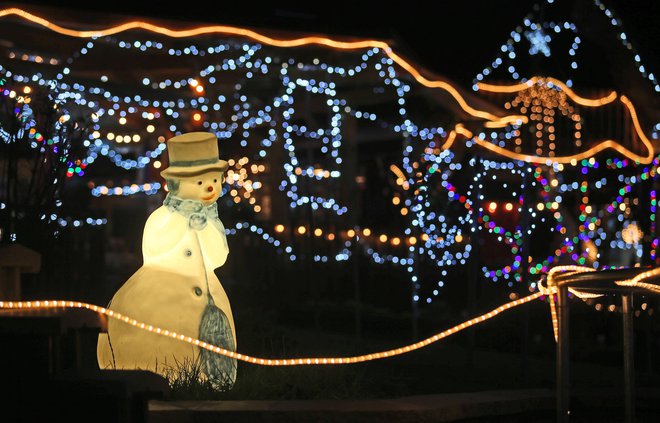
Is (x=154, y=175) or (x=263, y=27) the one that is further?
(x=154, y=175)

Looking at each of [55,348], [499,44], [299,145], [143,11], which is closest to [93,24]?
[143,11]

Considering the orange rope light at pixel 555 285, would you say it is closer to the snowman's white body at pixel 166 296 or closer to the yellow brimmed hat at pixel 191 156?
the snowman's white body at pixel 166 296

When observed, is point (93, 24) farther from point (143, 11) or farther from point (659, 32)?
point (659, 32)

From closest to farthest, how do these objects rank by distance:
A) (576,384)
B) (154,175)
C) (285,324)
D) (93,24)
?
1. (576,384)
2. (93,24)
3. (285,324)
4. (154,175)

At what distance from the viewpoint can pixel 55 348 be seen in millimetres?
5008

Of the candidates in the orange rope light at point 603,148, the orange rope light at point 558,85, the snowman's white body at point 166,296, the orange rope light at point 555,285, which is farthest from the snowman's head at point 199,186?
the orange rope light at point 558,85

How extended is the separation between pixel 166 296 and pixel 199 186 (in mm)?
821

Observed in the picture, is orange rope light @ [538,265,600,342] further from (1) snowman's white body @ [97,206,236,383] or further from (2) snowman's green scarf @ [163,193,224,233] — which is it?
(2) snowman's green scarf @ [163,193,224,233]

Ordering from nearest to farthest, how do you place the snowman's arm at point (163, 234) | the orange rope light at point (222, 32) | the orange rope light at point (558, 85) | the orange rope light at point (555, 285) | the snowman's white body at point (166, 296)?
the orange rope light at point (555, 285) → the snowman's white body at point (166, 296) → the snowman's arm at point (163, 234) → the orange rope light at point (222, 32) → the orange rope light at point (558, 85)

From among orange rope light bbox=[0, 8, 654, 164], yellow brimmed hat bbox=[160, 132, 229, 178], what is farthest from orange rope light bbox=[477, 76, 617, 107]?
yellow brimmed hat bbox=[160, 132, 229, 178]

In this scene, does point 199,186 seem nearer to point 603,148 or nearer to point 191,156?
point 191,156

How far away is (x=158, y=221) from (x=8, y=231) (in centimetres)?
229

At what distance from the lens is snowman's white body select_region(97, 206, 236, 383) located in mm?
6848

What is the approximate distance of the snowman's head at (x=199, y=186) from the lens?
7.14 meters
